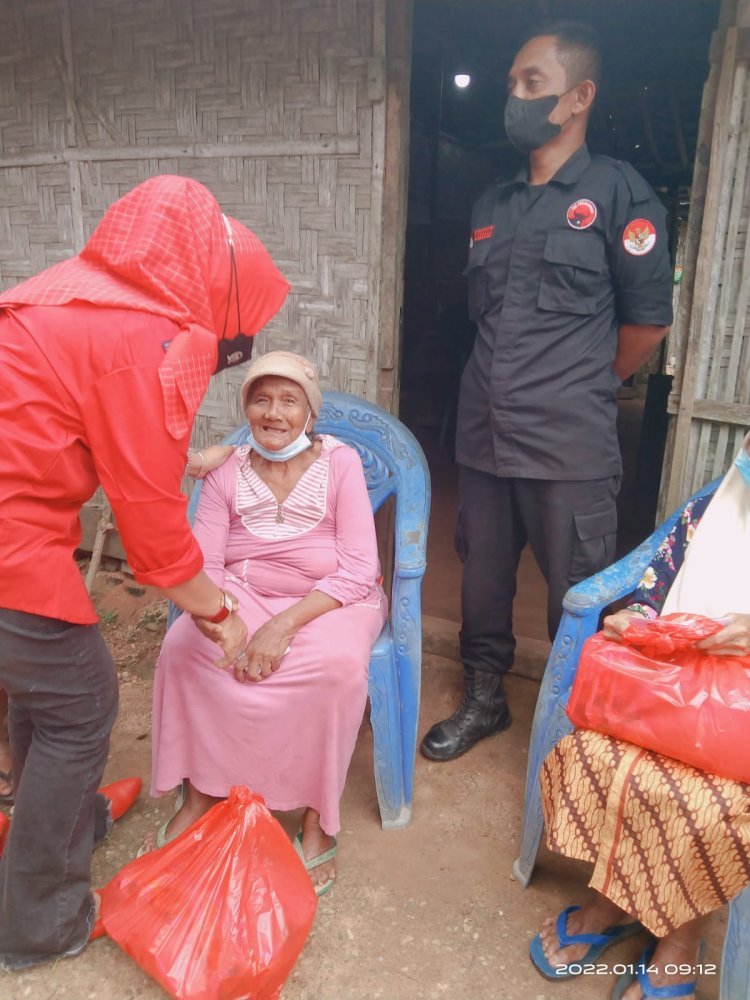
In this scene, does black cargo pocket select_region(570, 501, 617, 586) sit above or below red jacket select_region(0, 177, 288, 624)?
below

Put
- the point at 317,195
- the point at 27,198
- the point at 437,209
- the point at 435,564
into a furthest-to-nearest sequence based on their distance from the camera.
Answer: the point at 437,209
the point at 435,564
the point at 27,198
the point at 317,195

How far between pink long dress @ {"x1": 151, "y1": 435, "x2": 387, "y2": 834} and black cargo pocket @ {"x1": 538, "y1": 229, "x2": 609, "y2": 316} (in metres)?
0.78

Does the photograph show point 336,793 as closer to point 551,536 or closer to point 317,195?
point 551,536

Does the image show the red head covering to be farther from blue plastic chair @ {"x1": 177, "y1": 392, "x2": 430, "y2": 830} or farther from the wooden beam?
the wooden beam

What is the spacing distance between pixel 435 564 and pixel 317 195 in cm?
209

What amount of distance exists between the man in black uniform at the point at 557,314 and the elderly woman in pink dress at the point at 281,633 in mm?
535

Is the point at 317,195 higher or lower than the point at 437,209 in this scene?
lower

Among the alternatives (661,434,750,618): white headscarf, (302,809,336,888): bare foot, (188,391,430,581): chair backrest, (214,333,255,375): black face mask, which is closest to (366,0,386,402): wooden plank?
(188,391,430,581): chair backrest

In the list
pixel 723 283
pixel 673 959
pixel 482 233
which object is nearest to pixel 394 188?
pixel 482 233

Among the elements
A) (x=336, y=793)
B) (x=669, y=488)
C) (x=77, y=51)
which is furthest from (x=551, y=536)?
(x=77, y=51)

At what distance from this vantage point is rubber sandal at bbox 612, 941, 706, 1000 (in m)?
1.68

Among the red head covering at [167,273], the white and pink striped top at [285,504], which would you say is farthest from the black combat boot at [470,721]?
the red head covering at [167,273]

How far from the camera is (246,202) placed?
10.0 feet

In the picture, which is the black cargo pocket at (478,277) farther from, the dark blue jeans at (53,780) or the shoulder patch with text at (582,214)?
the dark blue jeans at (53,780)
